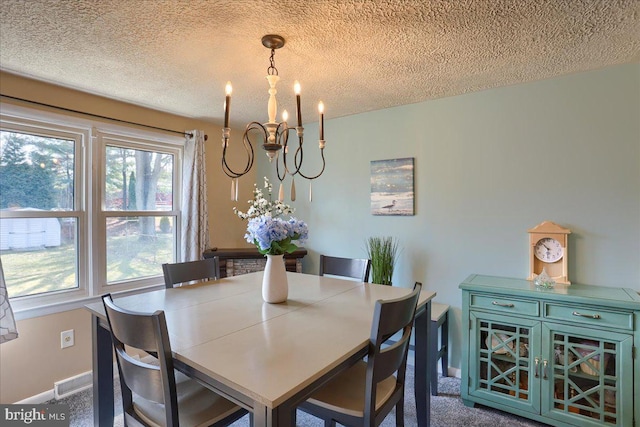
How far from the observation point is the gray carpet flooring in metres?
2.05

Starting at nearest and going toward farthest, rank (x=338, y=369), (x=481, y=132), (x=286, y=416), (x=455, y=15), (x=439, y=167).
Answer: (x=286, y=416), (x=338, y=369), (x=455, y=15), (x=481, y=132), (x=439, y=167)

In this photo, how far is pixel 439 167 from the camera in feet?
8.80

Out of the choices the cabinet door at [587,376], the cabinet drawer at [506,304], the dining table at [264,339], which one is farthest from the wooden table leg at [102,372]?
the cabinet door at [587,376]

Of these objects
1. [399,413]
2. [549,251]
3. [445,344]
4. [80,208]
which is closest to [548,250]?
[549,251]

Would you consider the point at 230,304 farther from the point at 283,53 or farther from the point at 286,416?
the point at 283,53

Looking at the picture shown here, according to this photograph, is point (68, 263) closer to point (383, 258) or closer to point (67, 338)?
point (67, 338)

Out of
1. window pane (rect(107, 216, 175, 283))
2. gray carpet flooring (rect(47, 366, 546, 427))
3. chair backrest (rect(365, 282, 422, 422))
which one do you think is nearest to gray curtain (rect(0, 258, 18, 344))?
gray carpet flooring (rect(47, 366, 546, 427))

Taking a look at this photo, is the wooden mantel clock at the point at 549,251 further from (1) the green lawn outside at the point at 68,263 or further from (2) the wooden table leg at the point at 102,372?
(1) the green lawn outside at the point at 68,263

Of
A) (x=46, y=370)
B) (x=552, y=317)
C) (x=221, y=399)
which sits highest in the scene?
(x=552, y=317)

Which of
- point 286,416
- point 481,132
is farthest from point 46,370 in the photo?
point 481,132

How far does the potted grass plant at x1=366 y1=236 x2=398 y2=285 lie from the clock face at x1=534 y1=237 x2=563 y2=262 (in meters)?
1.06

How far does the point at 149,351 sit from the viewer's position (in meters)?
1.13

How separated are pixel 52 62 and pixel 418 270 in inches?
117

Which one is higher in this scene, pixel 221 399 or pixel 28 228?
pixel 28 228
